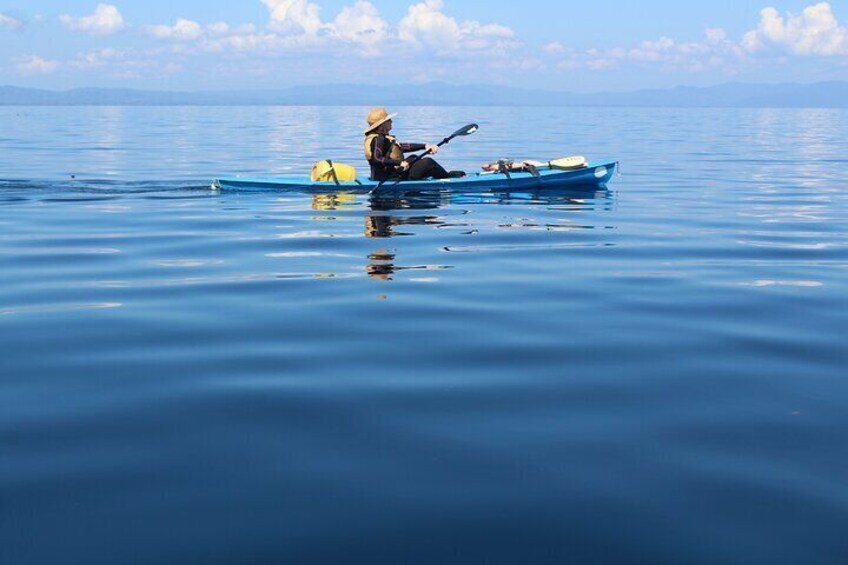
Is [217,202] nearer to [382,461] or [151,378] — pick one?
[151,378]

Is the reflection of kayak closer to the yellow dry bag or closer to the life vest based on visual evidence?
the yellow dry bag

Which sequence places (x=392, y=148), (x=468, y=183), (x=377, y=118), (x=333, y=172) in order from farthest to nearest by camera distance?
1. (x=333, y=172)
2. (x=468, y=183)
3. (x=392, y=148)
4. (x=377, y=118)

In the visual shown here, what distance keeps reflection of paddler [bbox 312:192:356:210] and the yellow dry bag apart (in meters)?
0.29

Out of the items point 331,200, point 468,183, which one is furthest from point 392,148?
point 468,183

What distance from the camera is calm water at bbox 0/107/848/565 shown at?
3557mm

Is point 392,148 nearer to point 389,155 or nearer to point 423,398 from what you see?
point 389,155

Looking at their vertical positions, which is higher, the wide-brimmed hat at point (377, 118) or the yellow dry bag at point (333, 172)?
the wide-brimmed hat at point (377, 118)

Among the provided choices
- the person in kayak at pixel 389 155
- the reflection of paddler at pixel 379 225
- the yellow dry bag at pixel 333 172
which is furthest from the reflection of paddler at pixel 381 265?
the yellow dry bag at pixel 333 172

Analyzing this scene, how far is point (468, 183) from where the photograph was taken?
17234 millimetres

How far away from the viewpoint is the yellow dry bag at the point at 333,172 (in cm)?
1739

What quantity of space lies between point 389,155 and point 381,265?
6952mm

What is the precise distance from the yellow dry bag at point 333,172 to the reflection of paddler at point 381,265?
6651mm

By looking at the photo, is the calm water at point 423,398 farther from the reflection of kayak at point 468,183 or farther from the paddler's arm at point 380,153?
the reflection of kayak at point 468,183

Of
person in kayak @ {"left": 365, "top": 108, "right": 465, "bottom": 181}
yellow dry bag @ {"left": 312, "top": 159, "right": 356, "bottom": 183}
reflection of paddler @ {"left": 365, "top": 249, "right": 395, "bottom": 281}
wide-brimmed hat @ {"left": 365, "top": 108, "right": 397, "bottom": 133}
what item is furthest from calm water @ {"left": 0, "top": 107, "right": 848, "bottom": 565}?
yellow dry bag @ {"left": 312, "top": 159, "right": 356, "bottom": 183}
